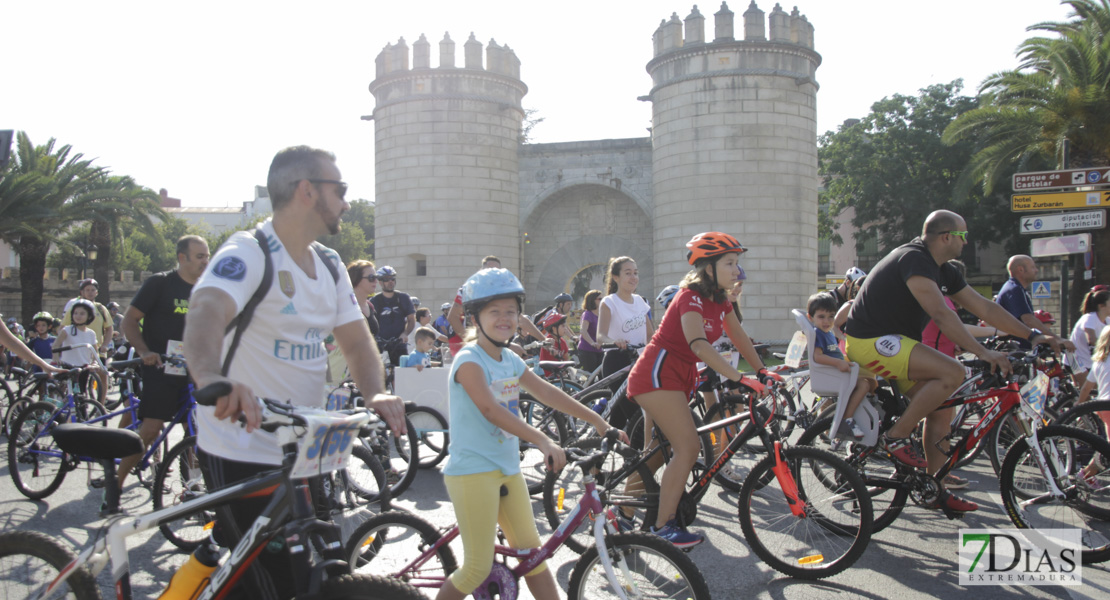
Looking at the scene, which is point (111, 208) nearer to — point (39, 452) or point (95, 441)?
point (39, 452)

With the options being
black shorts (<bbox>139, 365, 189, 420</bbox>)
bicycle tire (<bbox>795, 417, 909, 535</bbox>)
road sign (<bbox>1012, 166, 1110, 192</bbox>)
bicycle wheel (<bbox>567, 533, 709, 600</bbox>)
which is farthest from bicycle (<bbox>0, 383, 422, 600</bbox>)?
road sign (<bbox>1012, 166, 1110, 192</bbox>)

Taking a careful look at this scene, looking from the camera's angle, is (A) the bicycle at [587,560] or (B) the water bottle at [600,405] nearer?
(A) the bicycle at [587,560]

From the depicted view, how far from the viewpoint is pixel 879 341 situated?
508 centimetres

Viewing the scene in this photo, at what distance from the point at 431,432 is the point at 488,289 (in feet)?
14.0

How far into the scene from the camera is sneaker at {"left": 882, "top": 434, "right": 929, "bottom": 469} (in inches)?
189

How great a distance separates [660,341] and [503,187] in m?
21.9

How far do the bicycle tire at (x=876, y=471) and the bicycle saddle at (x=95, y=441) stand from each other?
134 inches

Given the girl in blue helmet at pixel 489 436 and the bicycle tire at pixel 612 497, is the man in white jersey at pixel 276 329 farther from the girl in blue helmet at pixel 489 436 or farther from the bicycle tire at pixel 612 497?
the bicycle tire at pixel 612 497

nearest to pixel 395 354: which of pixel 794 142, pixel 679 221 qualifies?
pixel 679 221

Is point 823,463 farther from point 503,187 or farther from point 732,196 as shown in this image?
point 503,187

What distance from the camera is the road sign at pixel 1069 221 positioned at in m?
12.7

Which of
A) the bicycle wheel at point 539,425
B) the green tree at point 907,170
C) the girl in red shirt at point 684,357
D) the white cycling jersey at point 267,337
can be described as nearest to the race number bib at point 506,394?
the white cycling jersey at point 267,337

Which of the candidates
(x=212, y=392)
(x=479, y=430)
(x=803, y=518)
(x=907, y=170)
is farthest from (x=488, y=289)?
(x=907, y=170)

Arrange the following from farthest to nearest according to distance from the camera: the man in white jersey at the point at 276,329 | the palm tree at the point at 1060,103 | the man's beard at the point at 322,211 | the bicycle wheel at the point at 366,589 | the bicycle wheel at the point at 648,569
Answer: the palm tree at the point at 1060,103, the bicycle wheel at the point at 648,569, the man's beard at the point at 322,211, the man in white jersey at the point at 276,329, the bicycle wheel at the point at 366,589
